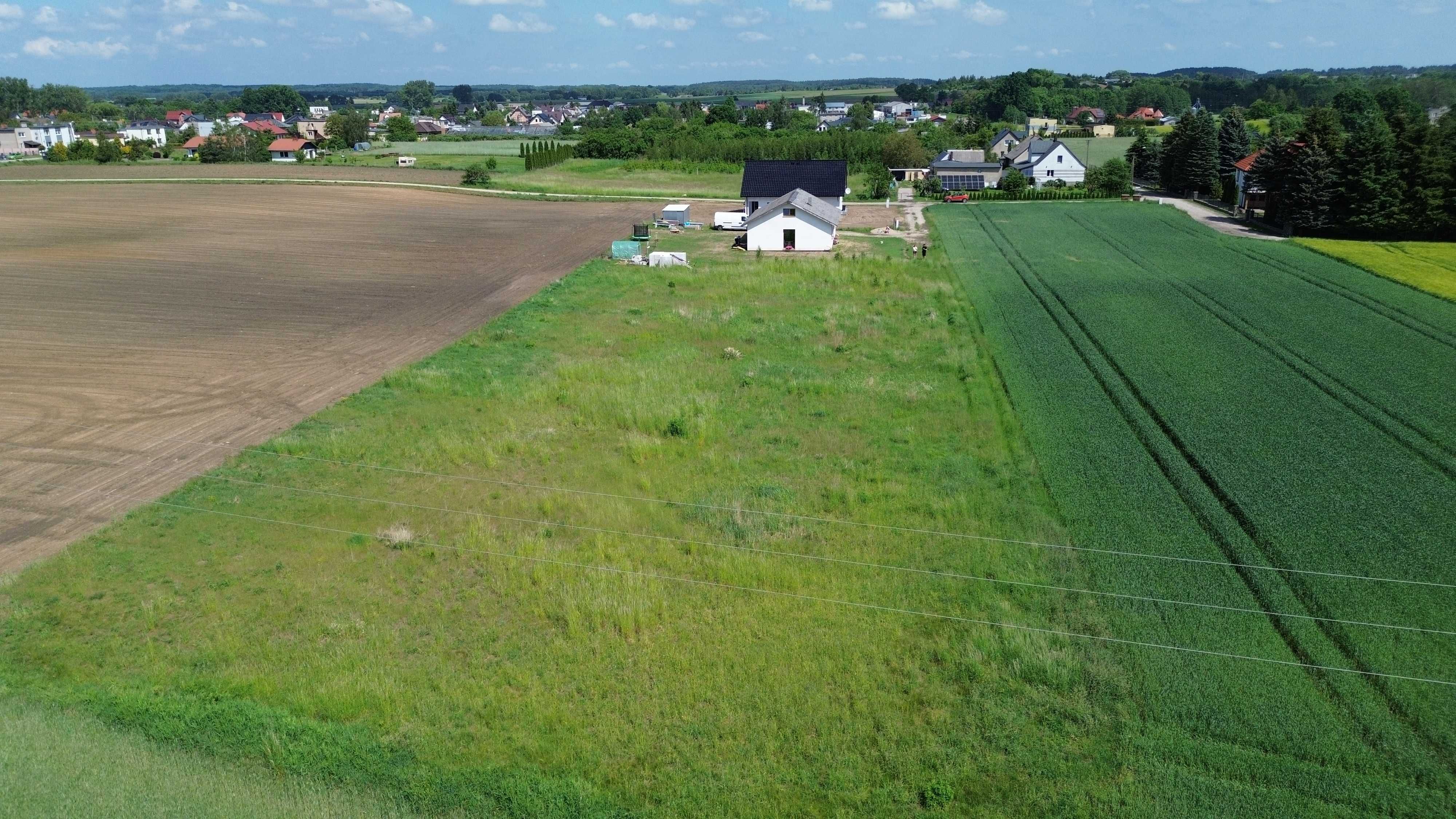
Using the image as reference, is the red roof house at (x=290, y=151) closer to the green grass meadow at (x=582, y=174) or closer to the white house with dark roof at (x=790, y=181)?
the green grass meadow at (x=582, y=174)

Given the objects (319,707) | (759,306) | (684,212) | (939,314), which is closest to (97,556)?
(319,707)

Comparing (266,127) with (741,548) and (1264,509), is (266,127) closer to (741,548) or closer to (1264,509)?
(741,548)

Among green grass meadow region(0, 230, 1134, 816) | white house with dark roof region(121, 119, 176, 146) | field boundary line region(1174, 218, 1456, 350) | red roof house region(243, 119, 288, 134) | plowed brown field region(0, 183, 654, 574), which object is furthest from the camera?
white house with dark roof region(121, 119, 176, 146)

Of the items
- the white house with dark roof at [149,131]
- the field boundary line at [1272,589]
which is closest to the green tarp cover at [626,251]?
the field boundary line at [1272,589]

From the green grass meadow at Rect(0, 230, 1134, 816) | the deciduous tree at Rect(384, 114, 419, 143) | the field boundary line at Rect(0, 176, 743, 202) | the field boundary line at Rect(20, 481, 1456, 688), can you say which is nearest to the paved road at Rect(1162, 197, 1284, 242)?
the field boundary line at Rect(0, 176, 743, 202)

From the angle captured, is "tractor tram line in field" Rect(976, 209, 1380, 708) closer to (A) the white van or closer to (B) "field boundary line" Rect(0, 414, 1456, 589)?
(B) "field boundary line" Rect(0, 414, 1456, 589)

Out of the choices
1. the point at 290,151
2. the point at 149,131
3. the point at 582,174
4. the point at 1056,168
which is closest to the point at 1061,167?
the point at 1056,168
